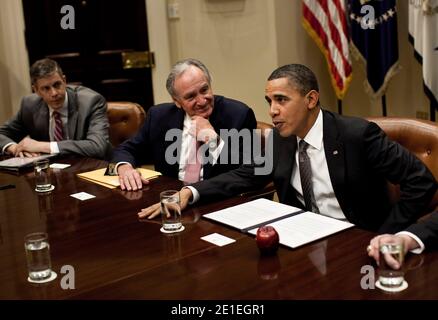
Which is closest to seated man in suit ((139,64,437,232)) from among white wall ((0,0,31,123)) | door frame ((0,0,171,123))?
door frame ((0,0,171,123))

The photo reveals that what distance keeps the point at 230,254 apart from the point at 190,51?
12.4 feet

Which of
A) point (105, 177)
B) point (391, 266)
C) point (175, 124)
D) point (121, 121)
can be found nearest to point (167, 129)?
point (175, 124)

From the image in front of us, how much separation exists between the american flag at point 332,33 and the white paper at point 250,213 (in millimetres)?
2789

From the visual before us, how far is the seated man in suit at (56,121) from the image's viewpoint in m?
3.38

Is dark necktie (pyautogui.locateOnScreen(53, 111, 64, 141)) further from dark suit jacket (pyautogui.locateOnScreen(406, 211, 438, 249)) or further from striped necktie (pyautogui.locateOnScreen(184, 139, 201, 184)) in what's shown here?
dark suit jacket (pyautogui.locateOnScreen(406, 211, 438, 249))

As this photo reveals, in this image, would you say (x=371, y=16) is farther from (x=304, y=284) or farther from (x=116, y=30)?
(x=304, y=284)

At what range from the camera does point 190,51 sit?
17.1 ft

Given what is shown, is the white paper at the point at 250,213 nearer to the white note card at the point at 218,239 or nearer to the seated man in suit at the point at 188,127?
the white note card at the point at 218,239

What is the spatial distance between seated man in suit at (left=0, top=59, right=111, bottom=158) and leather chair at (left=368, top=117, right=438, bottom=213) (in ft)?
5.87

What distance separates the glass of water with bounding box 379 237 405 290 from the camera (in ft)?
4.47

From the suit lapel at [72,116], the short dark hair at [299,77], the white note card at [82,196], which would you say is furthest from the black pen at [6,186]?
the short dark hair at [299,77]

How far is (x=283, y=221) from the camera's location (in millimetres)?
1893

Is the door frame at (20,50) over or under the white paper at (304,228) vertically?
over

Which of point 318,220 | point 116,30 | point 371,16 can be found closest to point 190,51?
point 116,30
